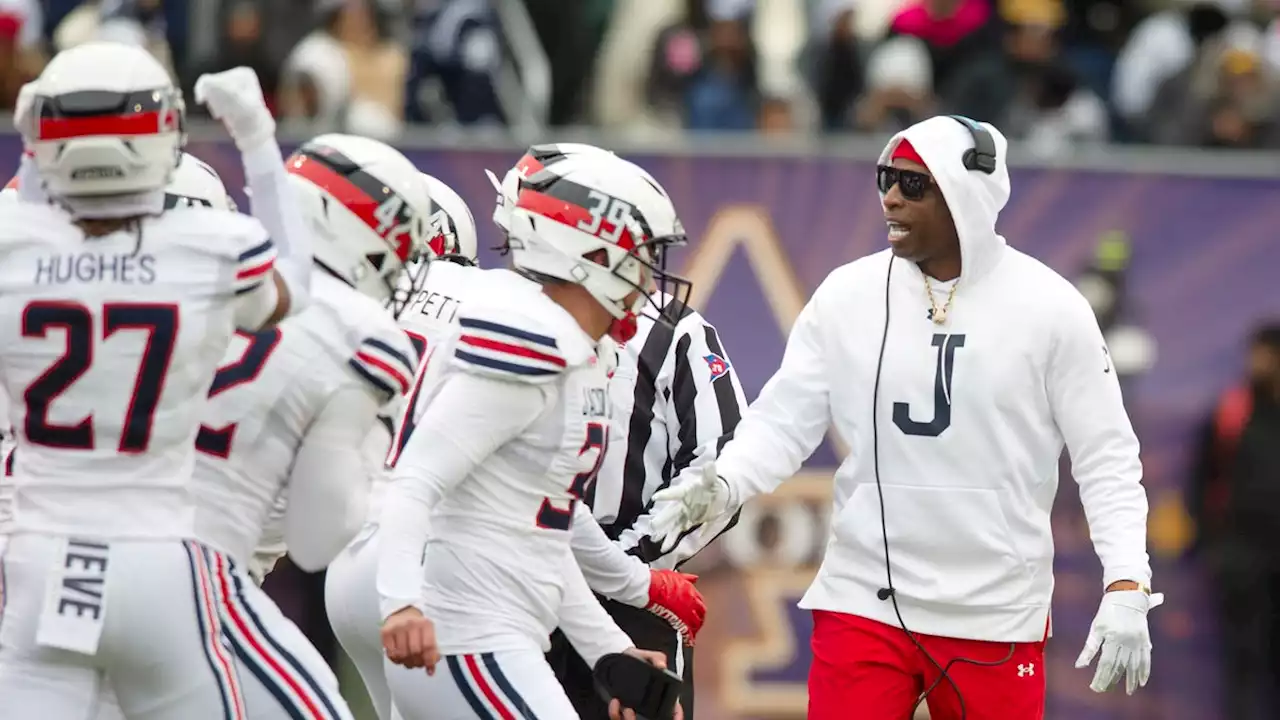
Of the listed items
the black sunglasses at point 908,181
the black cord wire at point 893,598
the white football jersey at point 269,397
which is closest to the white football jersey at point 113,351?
the white football jersey at point 269,397

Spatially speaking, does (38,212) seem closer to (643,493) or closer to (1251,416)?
(643,493)

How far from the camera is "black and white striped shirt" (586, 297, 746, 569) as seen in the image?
19.7 ft

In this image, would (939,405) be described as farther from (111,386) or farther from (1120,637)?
(111,386)

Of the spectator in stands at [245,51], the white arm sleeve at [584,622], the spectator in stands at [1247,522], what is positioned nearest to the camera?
the white arm sleeve at [584,622]

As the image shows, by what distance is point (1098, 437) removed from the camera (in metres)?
5.63

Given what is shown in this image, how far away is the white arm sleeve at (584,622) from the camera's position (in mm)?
5086

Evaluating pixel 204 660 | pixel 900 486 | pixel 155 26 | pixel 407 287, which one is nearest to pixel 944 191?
pixel 900 486

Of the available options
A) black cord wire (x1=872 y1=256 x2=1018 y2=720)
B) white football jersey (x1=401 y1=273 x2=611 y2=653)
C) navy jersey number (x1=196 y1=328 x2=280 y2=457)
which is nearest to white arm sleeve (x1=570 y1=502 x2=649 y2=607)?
white football jersey (x1=401 y1=273 x2=611 y2=653)

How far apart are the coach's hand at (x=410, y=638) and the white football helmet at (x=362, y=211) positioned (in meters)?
0.79

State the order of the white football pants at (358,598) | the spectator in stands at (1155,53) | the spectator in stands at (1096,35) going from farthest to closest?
the spectator in stands at (1096,35)
the spectator in stands at (1155,53)
the white football pants at (358,598)

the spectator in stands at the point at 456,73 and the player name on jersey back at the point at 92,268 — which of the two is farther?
the spectator in stands at the point at 456,73

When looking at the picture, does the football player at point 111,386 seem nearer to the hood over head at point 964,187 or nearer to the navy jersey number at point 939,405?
the navy jersey number at point 939,405

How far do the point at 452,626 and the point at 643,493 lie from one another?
1250 millimetres

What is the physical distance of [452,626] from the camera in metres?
4.88
